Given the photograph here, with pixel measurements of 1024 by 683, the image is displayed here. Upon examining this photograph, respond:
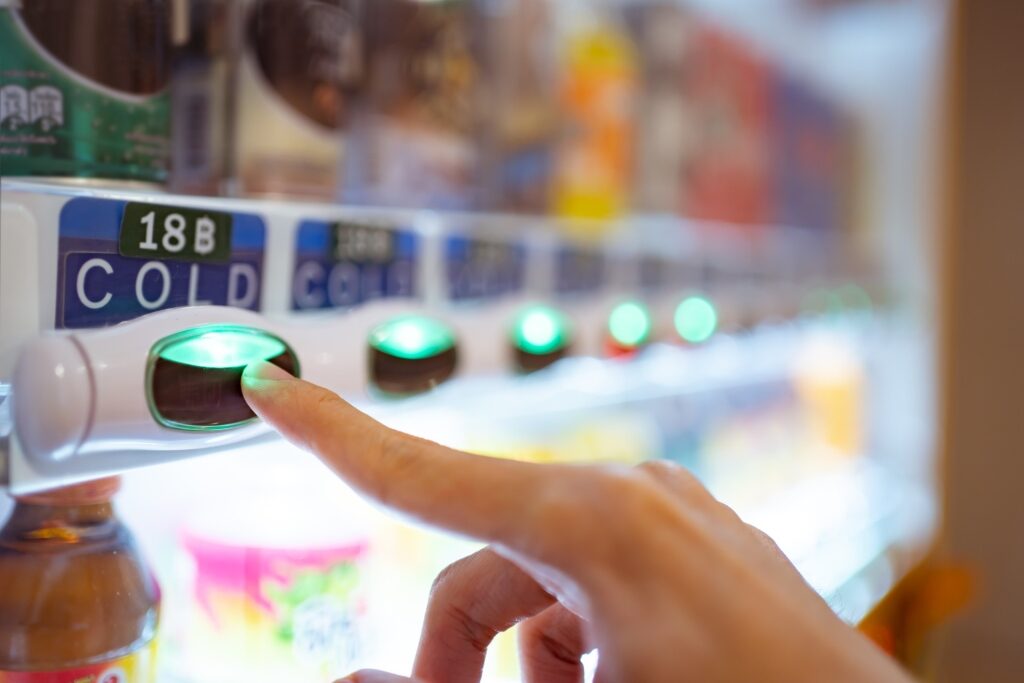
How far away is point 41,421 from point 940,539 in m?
2.13

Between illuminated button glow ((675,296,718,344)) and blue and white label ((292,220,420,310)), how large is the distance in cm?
51

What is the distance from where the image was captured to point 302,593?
0.63 m

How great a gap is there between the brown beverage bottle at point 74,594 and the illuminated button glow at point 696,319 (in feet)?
2.40

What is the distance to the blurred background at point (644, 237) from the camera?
61 cm

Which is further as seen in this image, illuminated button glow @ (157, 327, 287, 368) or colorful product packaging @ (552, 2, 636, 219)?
colorful product packaging @ (552, 2, 636, 219)

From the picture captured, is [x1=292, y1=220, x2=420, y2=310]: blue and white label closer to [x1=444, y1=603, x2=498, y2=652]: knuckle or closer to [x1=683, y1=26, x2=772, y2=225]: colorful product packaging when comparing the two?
[x1=444, y1=603, x2=498, y2=652]: knuckle

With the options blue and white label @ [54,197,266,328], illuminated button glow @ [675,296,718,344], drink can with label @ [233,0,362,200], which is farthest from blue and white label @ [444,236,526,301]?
illuminated button glow @ [675,296,718,344]

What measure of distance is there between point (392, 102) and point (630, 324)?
0.39 meters

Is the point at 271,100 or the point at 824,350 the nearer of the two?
the point at 271,100

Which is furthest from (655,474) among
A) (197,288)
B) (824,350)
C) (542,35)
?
(824,350)

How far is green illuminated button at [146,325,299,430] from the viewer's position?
0.43 m

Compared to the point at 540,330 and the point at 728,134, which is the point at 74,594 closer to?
the point at 540,330

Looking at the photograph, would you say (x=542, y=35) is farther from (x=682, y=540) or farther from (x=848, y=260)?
(x=848, y=260)

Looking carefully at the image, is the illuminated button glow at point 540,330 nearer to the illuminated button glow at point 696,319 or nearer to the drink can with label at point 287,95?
the drink can with label at point 287,95
